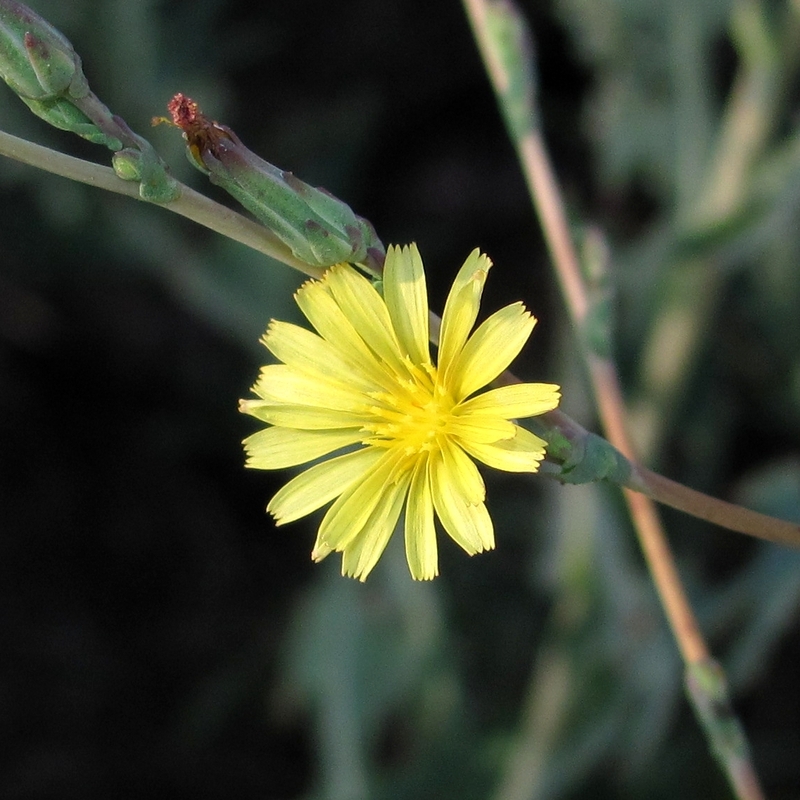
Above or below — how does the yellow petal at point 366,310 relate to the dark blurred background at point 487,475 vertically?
below

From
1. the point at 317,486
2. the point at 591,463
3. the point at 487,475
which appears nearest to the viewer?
the point at 591,463

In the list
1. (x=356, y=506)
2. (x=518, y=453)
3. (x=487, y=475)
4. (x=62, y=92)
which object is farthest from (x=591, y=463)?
(x=487, y=475)

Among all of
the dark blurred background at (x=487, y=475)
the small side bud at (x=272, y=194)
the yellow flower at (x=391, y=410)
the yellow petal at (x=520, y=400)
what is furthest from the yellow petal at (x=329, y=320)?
the dark blurred background at (x=487, y=475)

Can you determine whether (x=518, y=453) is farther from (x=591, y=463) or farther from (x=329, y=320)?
(x=329, y=320)

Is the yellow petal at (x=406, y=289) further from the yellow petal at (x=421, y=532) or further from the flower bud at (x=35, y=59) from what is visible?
the flower bud at (x=35, y=59)

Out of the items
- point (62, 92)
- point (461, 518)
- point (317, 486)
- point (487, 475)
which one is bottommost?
point (461, 518)

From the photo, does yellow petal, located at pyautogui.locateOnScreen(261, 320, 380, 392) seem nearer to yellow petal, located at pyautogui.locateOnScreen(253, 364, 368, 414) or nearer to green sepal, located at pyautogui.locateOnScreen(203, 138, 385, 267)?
yellow petal, located at pyautogui.locateOnScreen(253, 364, 368, 414)

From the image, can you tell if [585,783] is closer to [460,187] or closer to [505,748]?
[505,748]
